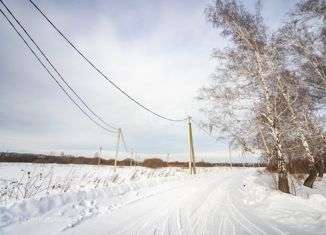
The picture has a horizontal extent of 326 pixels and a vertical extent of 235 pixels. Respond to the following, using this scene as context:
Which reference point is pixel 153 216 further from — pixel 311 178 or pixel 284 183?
pixel 311 178

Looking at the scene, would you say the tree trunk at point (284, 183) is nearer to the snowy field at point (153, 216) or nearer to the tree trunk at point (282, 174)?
the tree trunk at point (282, 174)

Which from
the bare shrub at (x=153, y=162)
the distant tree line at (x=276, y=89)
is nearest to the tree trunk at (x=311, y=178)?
the distant tree line at (x=276, y=89)

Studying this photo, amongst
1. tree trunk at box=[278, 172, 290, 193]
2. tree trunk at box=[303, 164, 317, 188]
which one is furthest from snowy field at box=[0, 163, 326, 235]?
tree trunk at box=[303, 164, 317, 188]

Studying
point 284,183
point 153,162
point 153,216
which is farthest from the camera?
point 153,162

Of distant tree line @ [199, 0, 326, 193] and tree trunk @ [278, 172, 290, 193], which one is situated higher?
distant tree line @ [199, 0, 326, 193]

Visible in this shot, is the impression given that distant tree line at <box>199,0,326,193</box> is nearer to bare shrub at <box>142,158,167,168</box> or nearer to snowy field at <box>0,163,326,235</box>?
snowy field at <box>0,163,326,235</box>

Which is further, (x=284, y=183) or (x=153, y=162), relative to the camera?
(x=153, y=162)

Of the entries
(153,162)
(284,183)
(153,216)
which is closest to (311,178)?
(284,183)

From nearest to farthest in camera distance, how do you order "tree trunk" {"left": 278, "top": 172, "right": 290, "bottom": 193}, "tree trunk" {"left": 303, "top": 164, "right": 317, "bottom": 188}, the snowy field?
1. the snowy field
2. "tree trunk" {"left": 278, "top": 172, "right": 290, "bottom": 193}
3. "tree trunk" {"left": 303, "top": 164, "right": 317, "bottom": 188}

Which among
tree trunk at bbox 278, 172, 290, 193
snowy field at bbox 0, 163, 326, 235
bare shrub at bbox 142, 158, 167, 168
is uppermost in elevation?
bare shrub at bbox 142, 158, 167, 168

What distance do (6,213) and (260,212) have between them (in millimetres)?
6140

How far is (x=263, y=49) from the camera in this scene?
10.6m

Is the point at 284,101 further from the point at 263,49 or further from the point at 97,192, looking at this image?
the point at 97,192

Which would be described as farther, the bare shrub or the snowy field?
the bare shrub
